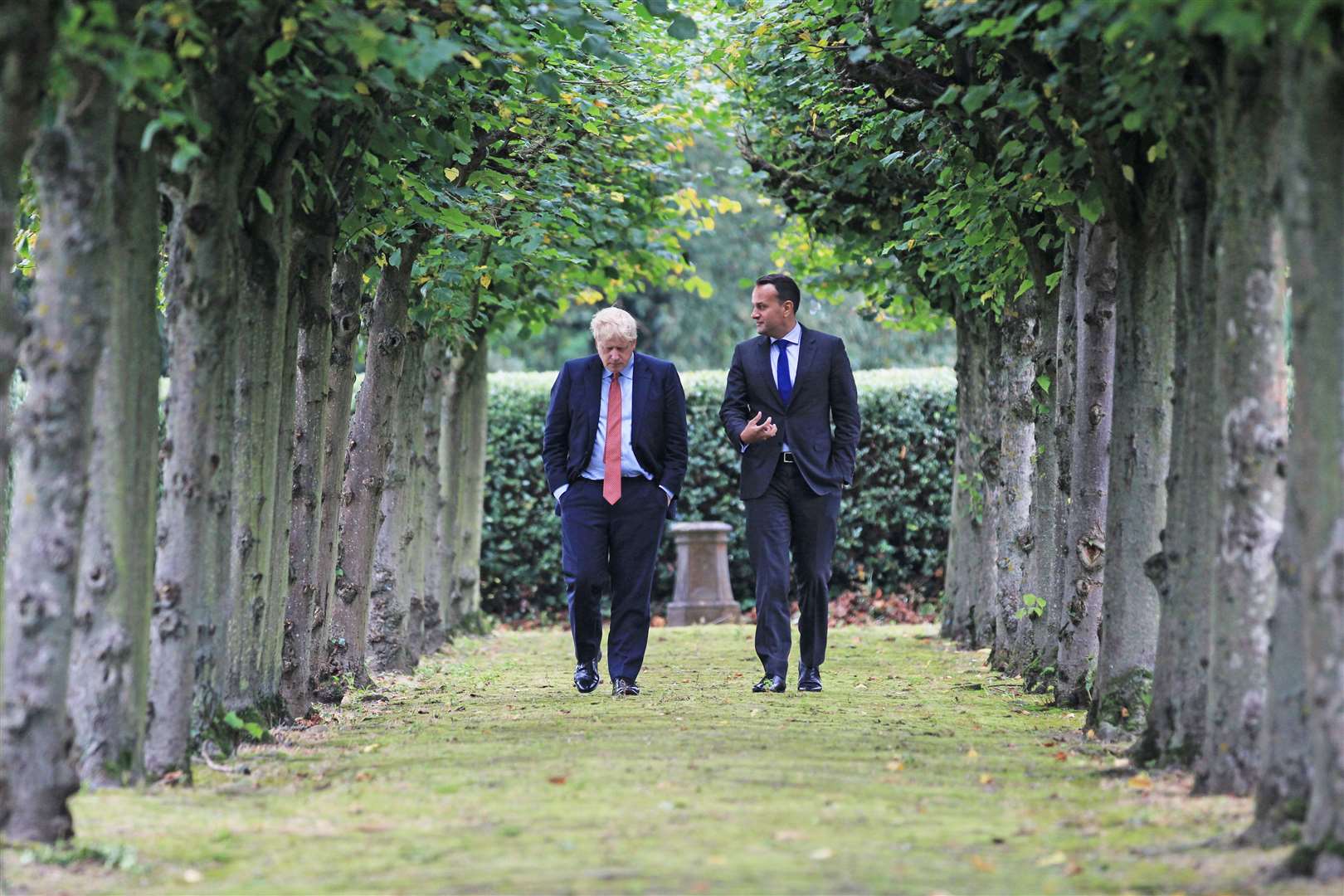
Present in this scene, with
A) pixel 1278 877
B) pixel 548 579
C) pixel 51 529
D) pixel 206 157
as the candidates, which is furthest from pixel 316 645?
pixel 548 579

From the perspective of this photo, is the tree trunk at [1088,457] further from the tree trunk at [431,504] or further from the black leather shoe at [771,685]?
the tree trunk at [431,504]

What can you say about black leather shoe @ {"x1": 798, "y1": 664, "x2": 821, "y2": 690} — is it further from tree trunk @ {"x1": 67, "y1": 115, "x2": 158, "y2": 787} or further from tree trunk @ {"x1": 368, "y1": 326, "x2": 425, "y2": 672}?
tree trunk @ {"x1": 67, "y1": 115, "x2": 158, "y2": 787}

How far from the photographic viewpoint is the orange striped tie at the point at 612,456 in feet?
32.5

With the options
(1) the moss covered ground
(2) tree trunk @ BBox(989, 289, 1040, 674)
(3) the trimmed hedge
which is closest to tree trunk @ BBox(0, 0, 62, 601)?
(1) the moss covered ground

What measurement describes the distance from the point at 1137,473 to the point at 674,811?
3.33 meters

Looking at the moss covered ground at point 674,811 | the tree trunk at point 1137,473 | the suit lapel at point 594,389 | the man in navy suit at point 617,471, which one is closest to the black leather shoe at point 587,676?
the man in navy suit at point 617,471

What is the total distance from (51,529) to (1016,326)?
8.04 meters

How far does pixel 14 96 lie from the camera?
16.5ft

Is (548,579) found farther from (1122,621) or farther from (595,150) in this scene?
(1122,621)

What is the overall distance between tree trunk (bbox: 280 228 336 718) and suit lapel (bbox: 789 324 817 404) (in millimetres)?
2776

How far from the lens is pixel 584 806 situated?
5941 mm

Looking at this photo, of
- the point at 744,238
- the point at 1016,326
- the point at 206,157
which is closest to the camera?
the point at 206,157

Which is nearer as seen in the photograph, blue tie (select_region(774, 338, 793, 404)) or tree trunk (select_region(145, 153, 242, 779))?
tree trunk (select_region(145, 153, 242, 779))

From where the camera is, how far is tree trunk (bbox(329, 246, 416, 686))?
1116 cm
